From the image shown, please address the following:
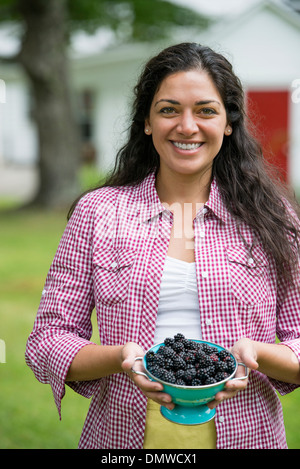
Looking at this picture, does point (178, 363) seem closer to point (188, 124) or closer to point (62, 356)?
point (62, 356)

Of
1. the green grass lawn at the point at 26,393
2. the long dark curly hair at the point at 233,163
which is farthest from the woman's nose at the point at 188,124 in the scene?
the green grass lawn at the point at 26,393

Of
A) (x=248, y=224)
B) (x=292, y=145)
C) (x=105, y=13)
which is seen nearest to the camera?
(x=248, y=224)

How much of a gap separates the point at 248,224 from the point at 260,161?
12.8 inches

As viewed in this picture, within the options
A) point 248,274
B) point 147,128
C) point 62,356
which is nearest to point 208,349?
point 248,274

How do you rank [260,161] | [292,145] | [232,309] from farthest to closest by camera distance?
[292,145], [260,161], [232,309]

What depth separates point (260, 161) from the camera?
83.5 inches

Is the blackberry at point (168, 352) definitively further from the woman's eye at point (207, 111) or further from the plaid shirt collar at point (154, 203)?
the woman's eye at point (207, 111)

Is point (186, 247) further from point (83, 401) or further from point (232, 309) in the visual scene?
point (83, 401)

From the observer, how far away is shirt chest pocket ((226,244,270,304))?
5.86 ft

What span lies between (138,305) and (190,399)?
33cm

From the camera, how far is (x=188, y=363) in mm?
1637

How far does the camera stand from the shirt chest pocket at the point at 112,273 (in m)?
1.79

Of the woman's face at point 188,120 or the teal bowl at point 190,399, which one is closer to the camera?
the teal bowl at point 190,399

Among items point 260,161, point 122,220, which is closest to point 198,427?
point 122,220
